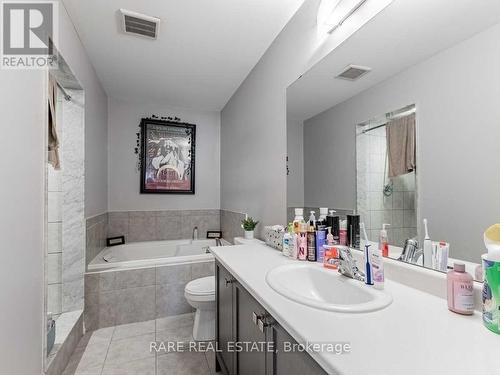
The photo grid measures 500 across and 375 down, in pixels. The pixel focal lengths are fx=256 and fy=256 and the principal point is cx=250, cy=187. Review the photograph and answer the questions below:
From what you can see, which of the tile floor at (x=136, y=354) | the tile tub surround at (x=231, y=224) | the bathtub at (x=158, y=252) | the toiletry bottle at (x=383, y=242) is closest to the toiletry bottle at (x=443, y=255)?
the toiletry bottle at (x=383, y=242)

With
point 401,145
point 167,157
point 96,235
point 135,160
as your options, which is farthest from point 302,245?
point 135,160

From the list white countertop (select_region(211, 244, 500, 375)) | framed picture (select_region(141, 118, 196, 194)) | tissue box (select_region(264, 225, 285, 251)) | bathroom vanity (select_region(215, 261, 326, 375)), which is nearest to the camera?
white countertop (select_region(211, 244, 500, 375))

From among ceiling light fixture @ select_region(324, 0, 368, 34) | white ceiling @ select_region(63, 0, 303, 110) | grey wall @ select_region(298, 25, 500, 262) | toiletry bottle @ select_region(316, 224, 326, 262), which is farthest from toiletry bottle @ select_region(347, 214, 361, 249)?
white ceiling @ select_region(63, 0, 303, 110)

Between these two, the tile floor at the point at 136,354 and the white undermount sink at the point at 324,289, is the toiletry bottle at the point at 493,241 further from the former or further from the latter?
the tile floor at the point at 136,354

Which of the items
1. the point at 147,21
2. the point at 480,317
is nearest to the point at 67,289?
the point at 147,21

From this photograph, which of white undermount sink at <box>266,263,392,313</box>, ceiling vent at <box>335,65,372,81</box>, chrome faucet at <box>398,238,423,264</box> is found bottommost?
white undermount sink at <box>266,263,392,313</box>

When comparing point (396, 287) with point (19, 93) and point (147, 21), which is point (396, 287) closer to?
point (19, 93)

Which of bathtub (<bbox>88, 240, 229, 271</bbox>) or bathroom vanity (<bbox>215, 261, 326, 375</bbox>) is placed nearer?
bathroom vanity (<bbox>215, 261, 326, 375</bbox>)

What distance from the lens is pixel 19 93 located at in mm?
1163

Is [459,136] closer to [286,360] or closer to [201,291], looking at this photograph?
[286,360]

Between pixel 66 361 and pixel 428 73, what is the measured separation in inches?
105

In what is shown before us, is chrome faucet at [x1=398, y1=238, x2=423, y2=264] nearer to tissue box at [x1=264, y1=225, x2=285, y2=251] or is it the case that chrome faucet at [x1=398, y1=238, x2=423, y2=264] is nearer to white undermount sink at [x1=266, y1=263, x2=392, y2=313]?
white undermount sink at [x1=266, y1=263, x2=392, y2=313]

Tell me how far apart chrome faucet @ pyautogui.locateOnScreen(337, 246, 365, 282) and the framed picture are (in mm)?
2866

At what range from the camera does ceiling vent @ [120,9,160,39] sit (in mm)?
1797
